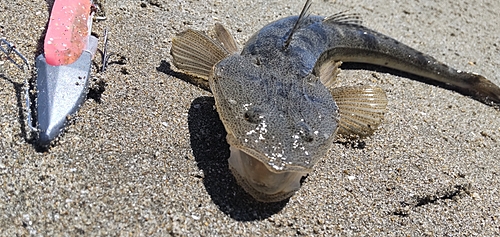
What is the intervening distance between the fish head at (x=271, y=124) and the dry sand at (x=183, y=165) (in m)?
0.21

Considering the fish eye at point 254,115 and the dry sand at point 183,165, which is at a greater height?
the fish eye at point 254,115

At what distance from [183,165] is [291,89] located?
916 millimetres

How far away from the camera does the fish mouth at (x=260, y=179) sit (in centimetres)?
267

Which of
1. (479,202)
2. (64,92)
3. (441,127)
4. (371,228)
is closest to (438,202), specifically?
(479,202)

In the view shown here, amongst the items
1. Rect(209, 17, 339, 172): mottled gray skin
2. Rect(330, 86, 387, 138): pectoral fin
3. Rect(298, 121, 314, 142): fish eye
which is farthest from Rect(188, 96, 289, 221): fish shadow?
Rect(330, 86, 387, 138): pectoral fin

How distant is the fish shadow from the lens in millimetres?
2779

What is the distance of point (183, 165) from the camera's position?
2.95m

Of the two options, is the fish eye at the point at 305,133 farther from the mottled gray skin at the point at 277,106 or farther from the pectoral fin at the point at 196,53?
the pectoral fin at the point at 196,53

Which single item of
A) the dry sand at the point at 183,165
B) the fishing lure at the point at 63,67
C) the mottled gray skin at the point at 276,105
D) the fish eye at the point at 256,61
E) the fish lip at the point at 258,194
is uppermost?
the mottled gray skin at the point at 276,105

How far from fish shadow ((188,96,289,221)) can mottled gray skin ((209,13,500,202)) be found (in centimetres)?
8

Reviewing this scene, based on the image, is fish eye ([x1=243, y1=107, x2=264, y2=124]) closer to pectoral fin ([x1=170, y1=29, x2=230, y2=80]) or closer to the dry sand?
the dry sand

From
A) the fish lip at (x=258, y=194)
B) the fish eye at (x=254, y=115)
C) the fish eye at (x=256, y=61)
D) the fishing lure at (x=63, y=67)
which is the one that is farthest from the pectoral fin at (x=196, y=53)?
the fish lip at (x=258, y=194)

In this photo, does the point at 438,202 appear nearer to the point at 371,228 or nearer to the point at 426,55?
the point at 371,228

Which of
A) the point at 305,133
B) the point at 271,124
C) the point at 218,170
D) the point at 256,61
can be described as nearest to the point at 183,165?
the point at 218,170
